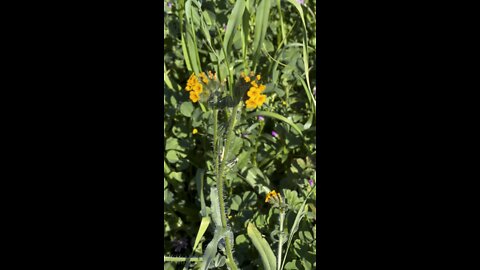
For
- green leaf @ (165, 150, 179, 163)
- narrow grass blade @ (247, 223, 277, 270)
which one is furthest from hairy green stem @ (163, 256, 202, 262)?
green leaf @ (165, 150, 179, 163)

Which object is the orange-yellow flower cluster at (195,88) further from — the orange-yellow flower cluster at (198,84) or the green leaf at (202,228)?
the green leaf at (202,228)

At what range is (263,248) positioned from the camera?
1024mm

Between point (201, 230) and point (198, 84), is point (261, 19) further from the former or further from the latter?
point (201, 230)

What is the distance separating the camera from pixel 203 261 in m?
0.96

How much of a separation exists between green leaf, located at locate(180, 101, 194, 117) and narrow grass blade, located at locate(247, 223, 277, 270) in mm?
330

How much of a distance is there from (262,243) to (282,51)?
44cm

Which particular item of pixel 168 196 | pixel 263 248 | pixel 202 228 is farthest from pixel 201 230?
pixel 168 196

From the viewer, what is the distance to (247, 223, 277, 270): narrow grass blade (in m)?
1.02

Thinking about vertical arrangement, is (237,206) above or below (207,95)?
below

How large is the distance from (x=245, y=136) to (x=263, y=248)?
0.94ft

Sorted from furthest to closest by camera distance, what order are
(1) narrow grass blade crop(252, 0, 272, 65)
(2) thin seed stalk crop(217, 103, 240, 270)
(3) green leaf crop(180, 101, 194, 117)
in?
(3) green leaf crop(180, 101, 194, 117) → (1) narrow grass blade crop(252, 0, 272, 65) → (2) thin seed stalk crop(217, 103, 240, 270)

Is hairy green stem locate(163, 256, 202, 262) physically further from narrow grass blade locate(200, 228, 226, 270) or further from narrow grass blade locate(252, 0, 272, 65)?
narrow grass blade locate(252, 0, 272, 65)
